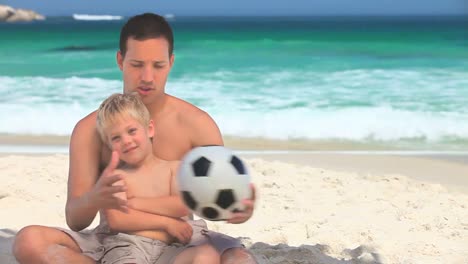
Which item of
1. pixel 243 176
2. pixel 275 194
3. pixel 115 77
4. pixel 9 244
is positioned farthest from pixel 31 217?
pixel 115 77

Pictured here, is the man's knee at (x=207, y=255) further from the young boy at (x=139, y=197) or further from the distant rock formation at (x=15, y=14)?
the distant rock formation at (x=15, y=14)

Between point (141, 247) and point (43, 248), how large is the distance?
13.5 inches

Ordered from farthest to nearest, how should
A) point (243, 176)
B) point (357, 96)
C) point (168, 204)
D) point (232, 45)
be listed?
point (232, 45), point (357, 96), point (168, 204), point (243, 176)

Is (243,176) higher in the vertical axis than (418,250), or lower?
higher

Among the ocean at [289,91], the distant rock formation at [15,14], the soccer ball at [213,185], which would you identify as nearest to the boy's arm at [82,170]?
the soccer ball at [213,185]

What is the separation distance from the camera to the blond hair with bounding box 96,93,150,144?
2.69 m

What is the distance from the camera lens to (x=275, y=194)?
217 inches

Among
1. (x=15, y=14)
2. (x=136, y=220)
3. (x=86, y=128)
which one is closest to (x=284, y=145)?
(x=86, y=128)

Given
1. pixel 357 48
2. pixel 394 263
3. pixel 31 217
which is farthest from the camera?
pixel 357 48

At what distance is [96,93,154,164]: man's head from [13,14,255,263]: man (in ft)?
0.34

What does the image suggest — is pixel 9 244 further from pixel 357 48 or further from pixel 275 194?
pixel 357 48

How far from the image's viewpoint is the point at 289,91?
13688 millimetres

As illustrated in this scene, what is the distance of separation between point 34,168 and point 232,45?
21758mm

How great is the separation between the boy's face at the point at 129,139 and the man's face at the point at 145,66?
0.16 metres
